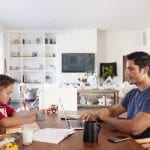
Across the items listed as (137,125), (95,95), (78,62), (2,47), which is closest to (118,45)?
(78,62)

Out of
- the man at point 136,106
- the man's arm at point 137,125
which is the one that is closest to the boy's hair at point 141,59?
the man at point 136,106

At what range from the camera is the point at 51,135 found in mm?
1724

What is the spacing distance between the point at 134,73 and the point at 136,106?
259 millimetres

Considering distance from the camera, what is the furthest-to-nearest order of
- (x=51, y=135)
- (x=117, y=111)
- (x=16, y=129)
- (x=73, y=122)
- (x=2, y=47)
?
(x=2, y=47)
(x=117, y=111)
(x=73, y=122)
(x=16, y=129)
(x=51, y=135)

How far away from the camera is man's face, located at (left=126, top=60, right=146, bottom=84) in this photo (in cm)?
Answer: 201

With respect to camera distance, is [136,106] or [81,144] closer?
[81,144]

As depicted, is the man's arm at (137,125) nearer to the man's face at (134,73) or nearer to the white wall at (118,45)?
the man's face at (134,73)

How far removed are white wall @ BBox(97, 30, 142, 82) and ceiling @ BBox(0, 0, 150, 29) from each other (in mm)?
580

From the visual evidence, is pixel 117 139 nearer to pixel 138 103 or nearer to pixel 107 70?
pixel 138 103

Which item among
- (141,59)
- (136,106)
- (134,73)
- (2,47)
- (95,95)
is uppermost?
(2,47)

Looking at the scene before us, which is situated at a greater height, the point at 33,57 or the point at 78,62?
the point at 33,57

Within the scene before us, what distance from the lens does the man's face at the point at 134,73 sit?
2012 mm

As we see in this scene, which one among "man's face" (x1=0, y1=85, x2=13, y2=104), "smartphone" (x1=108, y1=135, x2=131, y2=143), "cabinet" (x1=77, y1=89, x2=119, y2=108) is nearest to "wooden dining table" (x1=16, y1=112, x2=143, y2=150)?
"smartphone" (x1=108, y1=135, x2=131, y2=143)

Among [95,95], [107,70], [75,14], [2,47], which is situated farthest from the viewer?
[107,70]
